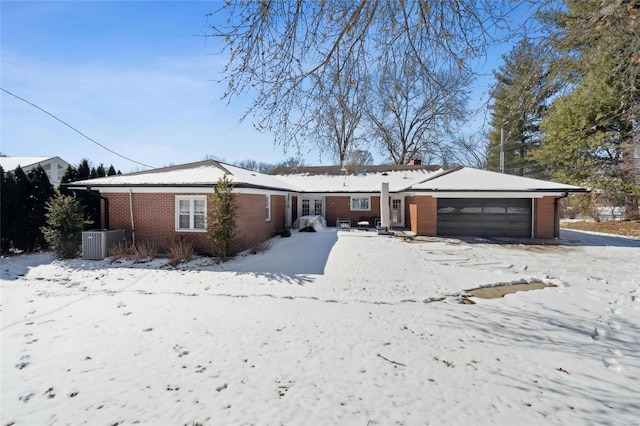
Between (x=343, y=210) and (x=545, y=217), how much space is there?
37.2 feet

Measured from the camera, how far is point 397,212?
68.2ft

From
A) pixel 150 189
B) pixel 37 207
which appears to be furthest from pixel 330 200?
pixel 37 207

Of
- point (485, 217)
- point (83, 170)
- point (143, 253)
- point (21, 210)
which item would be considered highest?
point (83, 170)

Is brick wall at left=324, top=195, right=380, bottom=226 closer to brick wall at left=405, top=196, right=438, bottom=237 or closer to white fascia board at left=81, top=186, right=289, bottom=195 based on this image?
brick wall at left=405, top=196, right=438, bottom=237

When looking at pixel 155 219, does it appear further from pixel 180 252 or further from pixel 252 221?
pixel 252 221

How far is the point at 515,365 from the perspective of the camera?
4.09m

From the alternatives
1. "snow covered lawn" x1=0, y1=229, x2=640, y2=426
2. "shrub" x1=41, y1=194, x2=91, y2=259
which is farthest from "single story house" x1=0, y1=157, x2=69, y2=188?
"snow covered lawn" x1=0, y1=229, x2=640, y2=426

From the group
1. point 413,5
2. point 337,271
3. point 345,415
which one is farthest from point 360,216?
point 345,415

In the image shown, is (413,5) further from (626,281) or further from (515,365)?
(626,281)

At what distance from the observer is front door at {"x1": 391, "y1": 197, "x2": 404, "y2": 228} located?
20.6m

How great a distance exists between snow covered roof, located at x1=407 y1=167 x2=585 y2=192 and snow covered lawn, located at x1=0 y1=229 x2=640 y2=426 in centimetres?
699

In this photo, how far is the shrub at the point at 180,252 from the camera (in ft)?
32.9

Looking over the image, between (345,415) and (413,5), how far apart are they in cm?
583

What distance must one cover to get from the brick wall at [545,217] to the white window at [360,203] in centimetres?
941
